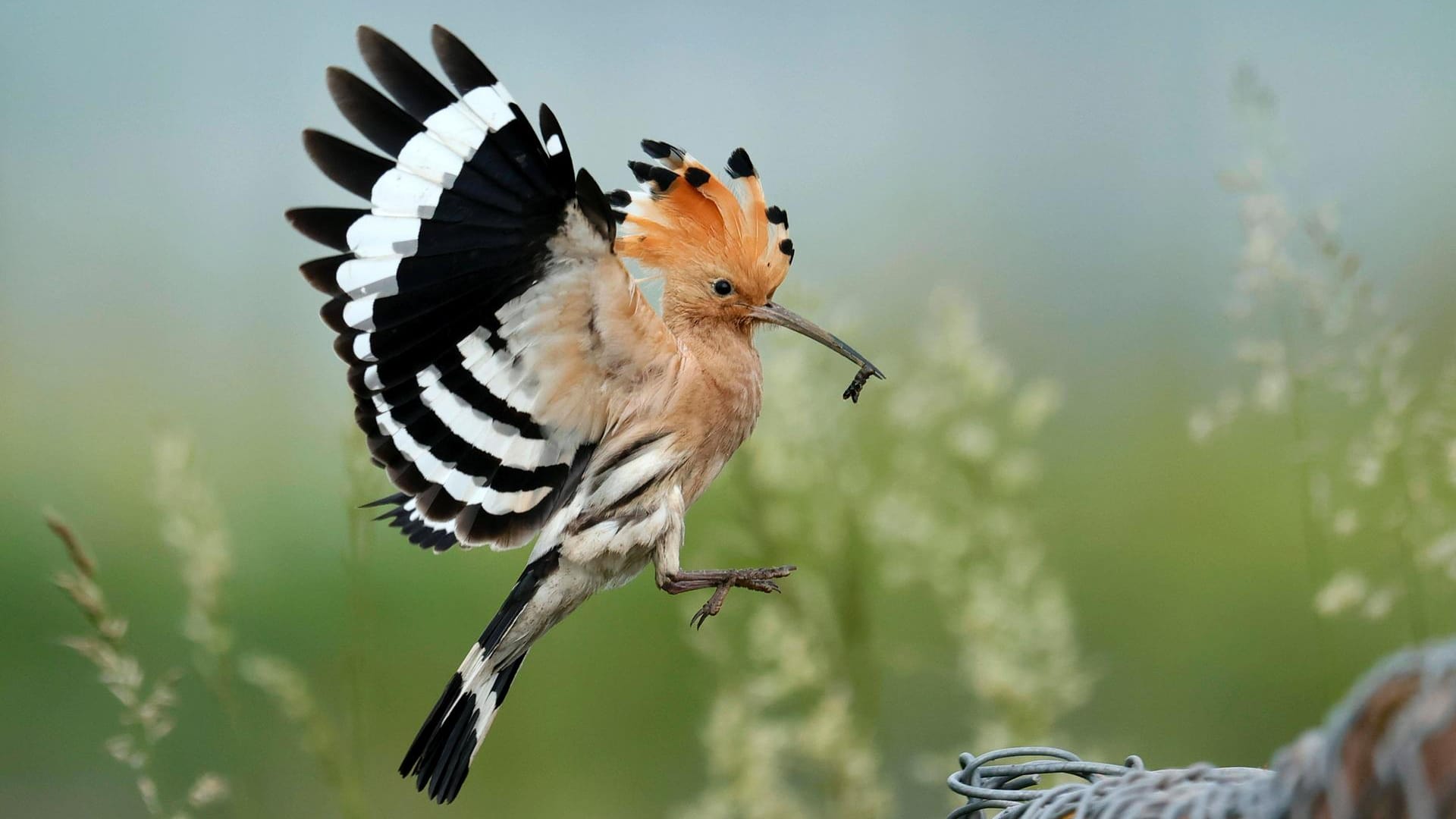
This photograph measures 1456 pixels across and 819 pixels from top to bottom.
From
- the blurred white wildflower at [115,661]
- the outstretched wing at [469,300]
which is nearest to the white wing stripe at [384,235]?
the outstretched wing at [469,300]

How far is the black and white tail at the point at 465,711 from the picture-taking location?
771 mm

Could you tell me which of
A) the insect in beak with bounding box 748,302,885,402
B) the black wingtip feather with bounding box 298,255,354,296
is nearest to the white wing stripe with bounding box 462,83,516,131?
the black wingtip feather with bounding box 298,255,354,296

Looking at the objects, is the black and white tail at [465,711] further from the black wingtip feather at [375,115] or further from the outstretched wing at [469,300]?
the black wingtip feather at [375,115]

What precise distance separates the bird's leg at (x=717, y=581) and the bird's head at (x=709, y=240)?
0.15 meters

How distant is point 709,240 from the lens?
0.82 meters

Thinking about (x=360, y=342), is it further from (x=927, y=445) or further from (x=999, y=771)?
(x=927, y=445)

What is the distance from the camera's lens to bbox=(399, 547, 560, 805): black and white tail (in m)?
0.77

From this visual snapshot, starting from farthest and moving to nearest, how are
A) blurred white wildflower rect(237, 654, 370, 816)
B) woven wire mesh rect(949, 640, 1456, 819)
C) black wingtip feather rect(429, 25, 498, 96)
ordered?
1. blurred white wildflower rect(237, 654, 370, 816)
2. black wingtip feather rect(429, 25, 498, 96)
3. woven wire mesh rect(949, 640, 1456, 819)

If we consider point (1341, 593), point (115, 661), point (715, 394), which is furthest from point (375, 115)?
point (1341, 593)

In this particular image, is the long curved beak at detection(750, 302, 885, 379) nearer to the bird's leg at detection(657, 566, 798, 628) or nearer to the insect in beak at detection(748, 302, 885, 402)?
the insect in beak at detection(748, 302, 885, 402)

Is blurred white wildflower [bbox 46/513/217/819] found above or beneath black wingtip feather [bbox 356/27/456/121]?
beneath

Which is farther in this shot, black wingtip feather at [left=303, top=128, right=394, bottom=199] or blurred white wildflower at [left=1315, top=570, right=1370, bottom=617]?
blurred white wildflower at [left=1315, top=570, right=1370, bottom=617]

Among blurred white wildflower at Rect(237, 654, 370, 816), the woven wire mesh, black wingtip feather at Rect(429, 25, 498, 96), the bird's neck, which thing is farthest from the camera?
blurred white wildflower at Rect(237, 654, 370, 816)

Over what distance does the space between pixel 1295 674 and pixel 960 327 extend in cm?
76
